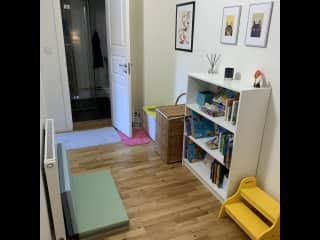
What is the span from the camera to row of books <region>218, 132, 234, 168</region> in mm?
1950

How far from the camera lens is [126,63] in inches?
117

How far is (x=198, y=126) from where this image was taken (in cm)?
250

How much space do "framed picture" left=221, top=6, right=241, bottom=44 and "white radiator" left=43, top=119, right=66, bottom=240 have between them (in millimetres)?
1737

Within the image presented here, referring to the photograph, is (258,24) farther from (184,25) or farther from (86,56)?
(86,56)

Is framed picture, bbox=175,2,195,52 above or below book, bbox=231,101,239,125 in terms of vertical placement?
above

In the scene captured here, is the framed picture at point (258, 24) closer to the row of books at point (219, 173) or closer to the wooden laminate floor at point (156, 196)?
the row of books at point (219, 173)

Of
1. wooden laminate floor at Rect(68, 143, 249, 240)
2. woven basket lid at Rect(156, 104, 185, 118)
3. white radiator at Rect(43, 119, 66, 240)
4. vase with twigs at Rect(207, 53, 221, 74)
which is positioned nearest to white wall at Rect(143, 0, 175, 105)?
woven basket lid at Rect(156, 104, 185, 118)

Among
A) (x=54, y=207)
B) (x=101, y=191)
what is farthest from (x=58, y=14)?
(x=54, y=207)

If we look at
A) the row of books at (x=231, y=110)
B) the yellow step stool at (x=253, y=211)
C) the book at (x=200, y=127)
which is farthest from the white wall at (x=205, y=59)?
the book at (x=200, y=127)

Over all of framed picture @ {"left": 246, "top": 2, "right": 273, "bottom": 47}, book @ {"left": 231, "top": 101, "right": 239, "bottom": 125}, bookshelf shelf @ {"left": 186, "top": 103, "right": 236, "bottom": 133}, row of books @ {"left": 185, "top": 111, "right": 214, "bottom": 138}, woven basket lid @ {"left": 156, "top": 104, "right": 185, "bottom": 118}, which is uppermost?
framed picture @ {"left": 246, "top": 2, "right": 273, "bottom": 47}

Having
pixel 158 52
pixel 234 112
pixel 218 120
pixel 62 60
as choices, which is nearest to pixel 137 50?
pixel 158 52

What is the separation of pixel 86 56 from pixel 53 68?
168 cm

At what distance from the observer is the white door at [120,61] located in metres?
2.86

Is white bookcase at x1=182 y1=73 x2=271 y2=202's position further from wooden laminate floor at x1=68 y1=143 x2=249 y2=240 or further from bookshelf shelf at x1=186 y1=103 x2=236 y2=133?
wooden laminate floor at x1=68 y1=143 x2=249 y2=240
